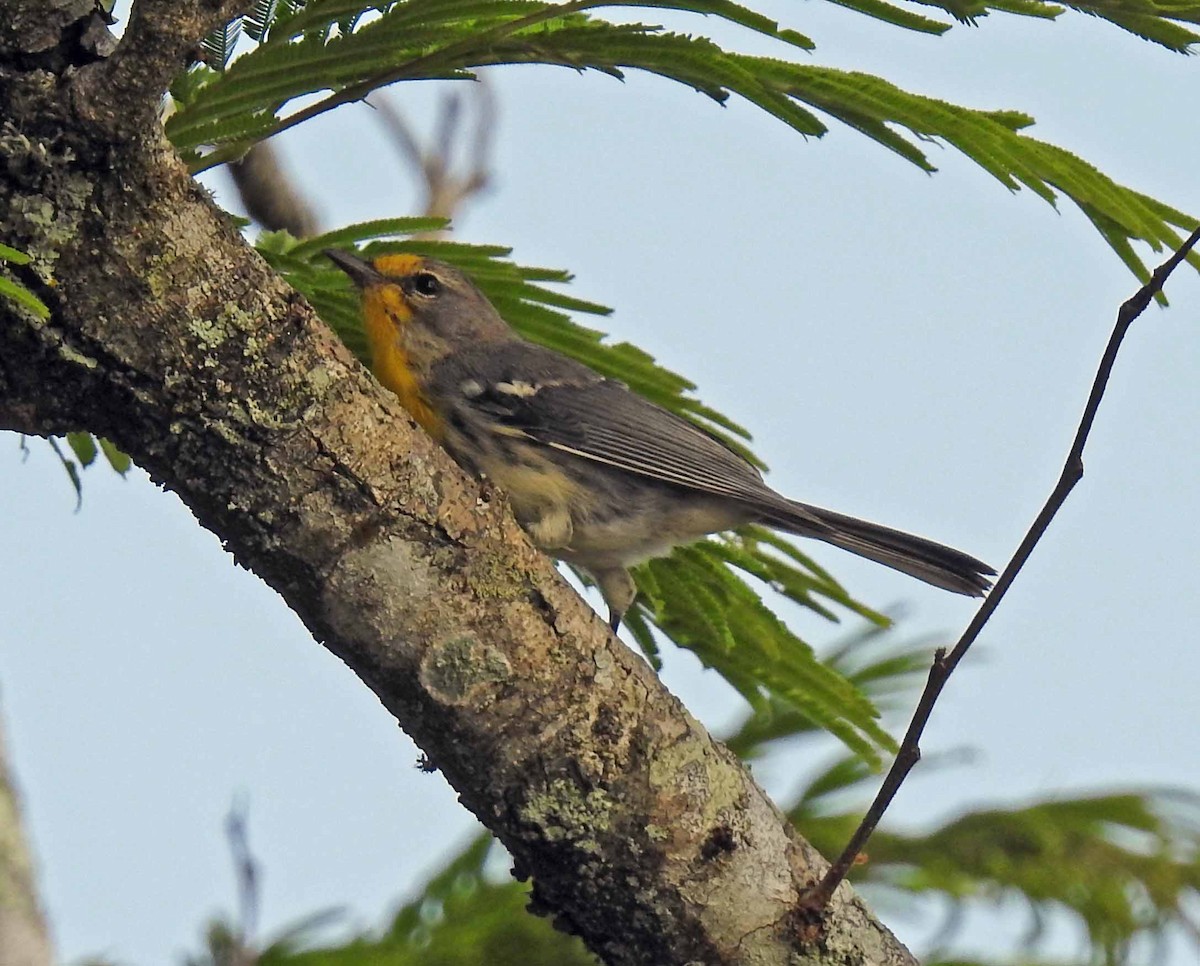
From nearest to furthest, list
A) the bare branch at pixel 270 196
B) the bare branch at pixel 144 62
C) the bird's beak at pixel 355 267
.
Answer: the bare branch at pixel 144 62
the bird's beak at pixel 355 267
the bare branch at pixel 270 196

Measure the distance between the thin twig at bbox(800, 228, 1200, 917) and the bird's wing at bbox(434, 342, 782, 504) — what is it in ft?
5.95

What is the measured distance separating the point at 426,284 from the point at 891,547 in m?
1.58

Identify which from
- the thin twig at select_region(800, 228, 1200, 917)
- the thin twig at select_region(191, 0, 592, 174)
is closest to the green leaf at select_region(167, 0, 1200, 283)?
the thin twig at select_region(191, 0, 592, 174)

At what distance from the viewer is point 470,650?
2.97m

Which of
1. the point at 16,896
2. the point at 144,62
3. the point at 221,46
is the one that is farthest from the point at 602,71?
the point at 16,896

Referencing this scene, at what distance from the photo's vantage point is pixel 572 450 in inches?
191

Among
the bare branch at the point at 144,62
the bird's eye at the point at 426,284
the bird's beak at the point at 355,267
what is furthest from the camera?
the bird's eye at the point at 426,284

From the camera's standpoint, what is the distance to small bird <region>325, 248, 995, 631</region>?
4.59 meters

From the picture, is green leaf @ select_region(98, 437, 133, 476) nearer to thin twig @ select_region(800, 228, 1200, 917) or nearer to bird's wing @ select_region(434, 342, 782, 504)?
bird's wing @ select_region(434, 342, 782, 504)

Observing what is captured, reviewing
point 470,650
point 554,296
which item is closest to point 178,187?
point 470,650

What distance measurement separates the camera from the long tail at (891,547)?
4633mm

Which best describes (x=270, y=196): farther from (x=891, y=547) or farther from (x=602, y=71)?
(x=602, y=71)

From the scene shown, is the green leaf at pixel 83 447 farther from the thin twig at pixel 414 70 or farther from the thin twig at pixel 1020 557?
the thin twig at pixel 1020 557

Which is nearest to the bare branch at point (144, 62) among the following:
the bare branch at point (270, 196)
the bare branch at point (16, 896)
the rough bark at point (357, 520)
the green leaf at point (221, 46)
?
the rough bark at point (357, 520)
